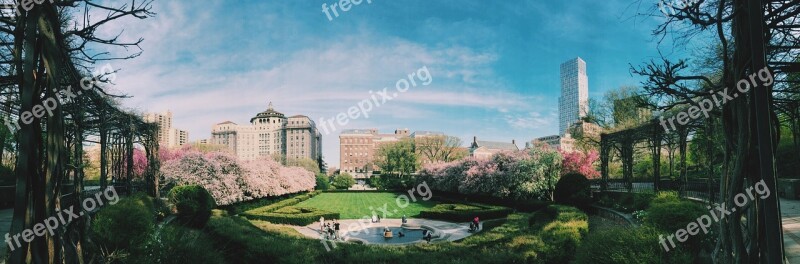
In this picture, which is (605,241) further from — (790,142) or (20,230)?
(790,142)

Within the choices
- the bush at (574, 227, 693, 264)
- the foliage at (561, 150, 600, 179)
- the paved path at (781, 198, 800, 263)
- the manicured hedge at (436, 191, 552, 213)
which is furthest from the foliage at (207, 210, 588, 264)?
the foliage at (561, 150, 600, 179)

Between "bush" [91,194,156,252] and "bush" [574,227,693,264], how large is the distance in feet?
28.5

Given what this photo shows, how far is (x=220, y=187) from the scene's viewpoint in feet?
75.3

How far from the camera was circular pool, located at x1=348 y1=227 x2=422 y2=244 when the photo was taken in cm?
1886

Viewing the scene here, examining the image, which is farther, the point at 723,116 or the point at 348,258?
the point at 348,258

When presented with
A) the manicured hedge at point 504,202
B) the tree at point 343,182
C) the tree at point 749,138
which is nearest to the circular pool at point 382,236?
the manicured hedge at point 504,202

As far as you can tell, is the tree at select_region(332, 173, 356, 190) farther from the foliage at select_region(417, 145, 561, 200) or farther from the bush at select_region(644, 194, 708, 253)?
the bush at select_region(644, 194, 708, 253)

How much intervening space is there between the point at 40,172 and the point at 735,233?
17.9 feet

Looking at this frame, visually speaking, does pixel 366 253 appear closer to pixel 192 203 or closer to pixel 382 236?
pixel 382 236

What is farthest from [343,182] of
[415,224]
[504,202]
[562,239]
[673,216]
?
[673,216]

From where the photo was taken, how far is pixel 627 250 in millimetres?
6234

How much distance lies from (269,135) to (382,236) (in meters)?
141

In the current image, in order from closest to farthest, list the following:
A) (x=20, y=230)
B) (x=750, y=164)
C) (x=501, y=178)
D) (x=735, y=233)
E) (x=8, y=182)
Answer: (x=20, y=230), (x=750, y=164), (x=735, y=233), (x=8, y=182), (x=501, y=178)

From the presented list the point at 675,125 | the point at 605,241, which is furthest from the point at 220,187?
the point at 675,125
